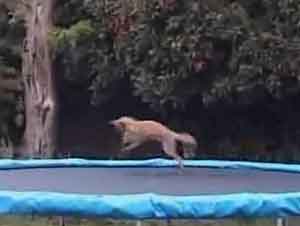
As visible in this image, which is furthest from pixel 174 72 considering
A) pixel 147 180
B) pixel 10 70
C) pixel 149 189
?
pixel 149 189

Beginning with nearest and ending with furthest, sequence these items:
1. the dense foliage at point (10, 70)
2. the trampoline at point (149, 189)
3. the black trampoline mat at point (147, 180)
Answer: the trampoline at point (149, 189)
the black trampoline mat at point (147, 180)
the dense foliage at point (10, 70)

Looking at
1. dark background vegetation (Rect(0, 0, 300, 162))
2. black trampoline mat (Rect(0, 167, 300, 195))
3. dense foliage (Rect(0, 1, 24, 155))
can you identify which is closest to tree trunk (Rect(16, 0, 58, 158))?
dark background vegetation (Rect(0, 0, 300, 162))

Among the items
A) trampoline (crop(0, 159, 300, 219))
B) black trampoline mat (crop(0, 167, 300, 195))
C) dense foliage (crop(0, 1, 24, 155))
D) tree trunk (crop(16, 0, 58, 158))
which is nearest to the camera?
trampoline (crop(0, 159, 300, 219))

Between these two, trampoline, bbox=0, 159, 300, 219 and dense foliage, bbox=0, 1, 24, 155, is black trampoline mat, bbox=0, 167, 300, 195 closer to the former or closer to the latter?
trampoline, bbox=0, 159, 300, 219

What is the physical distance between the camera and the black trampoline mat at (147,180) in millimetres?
4716

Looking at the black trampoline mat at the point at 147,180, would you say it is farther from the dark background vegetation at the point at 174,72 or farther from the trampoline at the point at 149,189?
the dark background vegetation at the point at 174,72

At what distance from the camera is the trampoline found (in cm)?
396

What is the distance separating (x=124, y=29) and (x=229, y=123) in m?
1.57

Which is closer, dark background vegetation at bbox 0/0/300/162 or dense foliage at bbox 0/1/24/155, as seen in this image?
dark background vegetation at bbox 0/0/300/162

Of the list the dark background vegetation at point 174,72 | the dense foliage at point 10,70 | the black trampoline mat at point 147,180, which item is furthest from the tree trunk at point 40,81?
the black trampoline mat at point 147,180

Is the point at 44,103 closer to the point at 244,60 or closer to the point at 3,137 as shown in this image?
the point at 244,60

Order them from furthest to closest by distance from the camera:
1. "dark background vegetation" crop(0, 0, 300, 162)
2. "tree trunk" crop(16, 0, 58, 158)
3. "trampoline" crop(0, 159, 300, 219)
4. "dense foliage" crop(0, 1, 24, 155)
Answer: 1. "dense foliage" crop(0, 1, 24, 155)
2. "dark background vegetation" crop(0, 0, 300, 162)
3. "tree trunk" crop(16, 0, 58, 158)
4. "trampoline" crop(0, 159, 300, 219)

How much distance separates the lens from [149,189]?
480cm

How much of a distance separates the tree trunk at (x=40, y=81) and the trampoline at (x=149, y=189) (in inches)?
77.5
